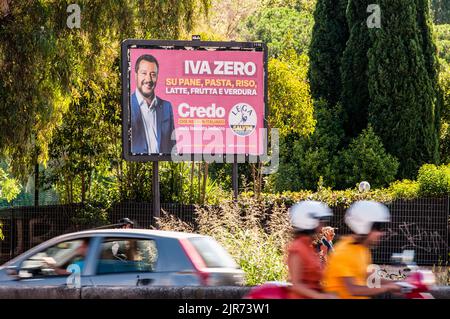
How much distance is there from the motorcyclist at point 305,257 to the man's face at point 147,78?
15.2 meters

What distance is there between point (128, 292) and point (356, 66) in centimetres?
2814

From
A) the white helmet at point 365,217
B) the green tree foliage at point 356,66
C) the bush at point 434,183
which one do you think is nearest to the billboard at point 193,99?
the bush at point 434,183

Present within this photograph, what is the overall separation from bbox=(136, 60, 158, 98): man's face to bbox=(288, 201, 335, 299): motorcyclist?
49.9 feet

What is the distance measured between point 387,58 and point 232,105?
13575mm

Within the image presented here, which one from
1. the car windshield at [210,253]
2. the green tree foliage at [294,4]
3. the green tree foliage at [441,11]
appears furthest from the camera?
the green tree foliage at [441,11]

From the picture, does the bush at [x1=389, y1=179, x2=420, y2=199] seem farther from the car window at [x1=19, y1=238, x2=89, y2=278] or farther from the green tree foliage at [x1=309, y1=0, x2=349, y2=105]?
the car window at [x1=19, y1=238, x2=89, y2=278]

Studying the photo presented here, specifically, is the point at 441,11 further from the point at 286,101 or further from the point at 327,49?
the point at 286,101

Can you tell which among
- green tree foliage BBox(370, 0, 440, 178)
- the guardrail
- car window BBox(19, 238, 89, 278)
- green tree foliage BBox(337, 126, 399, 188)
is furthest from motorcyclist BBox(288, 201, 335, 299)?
green tree foliage BBox(370, 0, 440, 178)

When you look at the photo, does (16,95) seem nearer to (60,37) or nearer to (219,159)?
(60,37)

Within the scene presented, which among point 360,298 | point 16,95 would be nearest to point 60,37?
point 16,95

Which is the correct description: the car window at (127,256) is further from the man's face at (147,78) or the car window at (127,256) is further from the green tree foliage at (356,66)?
the green tree foliage at (356,66)

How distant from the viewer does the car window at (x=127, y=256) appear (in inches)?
524

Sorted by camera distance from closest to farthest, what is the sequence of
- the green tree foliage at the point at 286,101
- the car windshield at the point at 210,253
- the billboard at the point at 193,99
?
the car windshield at the point at 210,253 → the billboard at the point at 193,99 → the green tree foliage at the point at 286,101

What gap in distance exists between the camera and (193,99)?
83.6 ft
